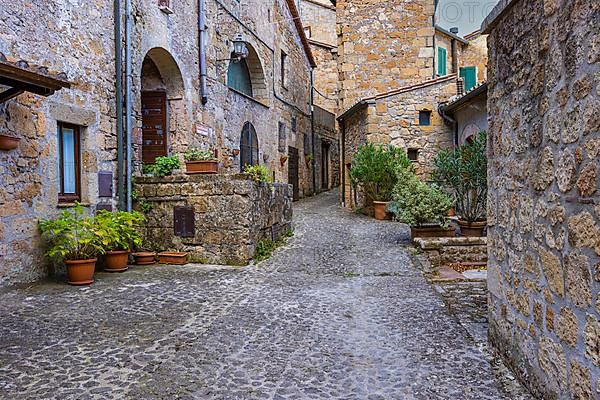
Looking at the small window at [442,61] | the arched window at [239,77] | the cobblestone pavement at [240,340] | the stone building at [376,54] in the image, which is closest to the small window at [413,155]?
the stone building at [376,54]

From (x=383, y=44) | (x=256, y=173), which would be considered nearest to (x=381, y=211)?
(x=256, y=173)

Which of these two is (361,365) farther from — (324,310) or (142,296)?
(142,296)

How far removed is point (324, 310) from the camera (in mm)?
4574

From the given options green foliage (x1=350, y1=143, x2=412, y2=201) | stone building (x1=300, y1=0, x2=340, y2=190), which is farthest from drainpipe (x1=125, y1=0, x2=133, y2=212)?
stone building (x1=300, y1=0, x2=340, y2=190)

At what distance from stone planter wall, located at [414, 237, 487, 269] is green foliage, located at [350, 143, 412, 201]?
4326 mm

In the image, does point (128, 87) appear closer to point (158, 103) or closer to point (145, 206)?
point (145, 206)

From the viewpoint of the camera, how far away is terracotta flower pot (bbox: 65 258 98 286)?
5438mm

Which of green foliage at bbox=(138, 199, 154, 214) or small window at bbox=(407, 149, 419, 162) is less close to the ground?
small window at bbox=(407, 149, 419, 162)

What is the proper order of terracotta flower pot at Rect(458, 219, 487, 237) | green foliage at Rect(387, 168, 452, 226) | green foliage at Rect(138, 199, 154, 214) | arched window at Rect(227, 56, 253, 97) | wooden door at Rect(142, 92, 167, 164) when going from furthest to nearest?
arched window at Rect(227, 56, 253, 97)
wooden door at Rect(142, 92, 167, 164)
green foliage at Rect(387, 168, 452, 226)
terracotta flower pot at Rect(458, 219, 487, 237)
green foliage at Rect(138, 199, 154, 214)

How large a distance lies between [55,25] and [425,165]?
31.0 ft

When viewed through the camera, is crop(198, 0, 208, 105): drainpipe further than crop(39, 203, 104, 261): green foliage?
Yes

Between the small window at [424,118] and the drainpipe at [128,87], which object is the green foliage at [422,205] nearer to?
the drainpipe at [128,87]

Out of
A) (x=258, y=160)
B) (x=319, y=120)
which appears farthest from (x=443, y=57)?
(x=258, y=160)

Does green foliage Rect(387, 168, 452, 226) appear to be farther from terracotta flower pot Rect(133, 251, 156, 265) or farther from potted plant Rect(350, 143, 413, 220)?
terracotta flower pot Rect(133, 251, 156, 265)
